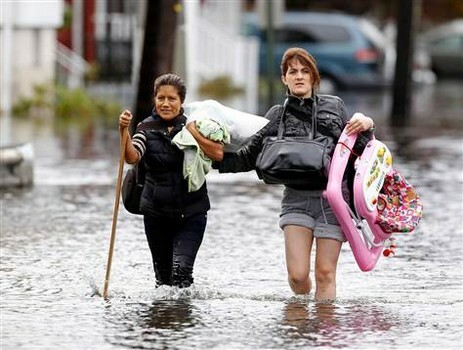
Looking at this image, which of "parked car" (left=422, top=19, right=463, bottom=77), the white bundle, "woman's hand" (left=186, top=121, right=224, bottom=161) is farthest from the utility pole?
"parked car" (left=422, top=19, right=463, bottom=77)

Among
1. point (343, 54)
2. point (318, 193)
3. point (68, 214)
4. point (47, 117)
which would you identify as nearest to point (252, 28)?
point (343, 54)

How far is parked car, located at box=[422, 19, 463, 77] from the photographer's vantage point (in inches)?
2101

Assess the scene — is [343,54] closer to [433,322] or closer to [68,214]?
[68,214]

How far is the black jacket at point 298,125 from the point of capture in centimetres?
940

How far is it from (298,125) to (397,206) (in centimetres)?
82

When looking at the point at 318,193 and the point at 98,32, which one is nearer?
the point at 318,193

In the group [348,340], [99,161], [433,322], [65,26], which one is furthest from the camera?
[65,26]

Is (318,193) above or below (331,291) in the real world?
above

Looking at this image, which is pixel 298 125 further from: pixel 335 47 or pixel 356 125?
pixel 335 47

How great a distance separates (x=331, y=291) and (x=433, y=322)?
2.27ft

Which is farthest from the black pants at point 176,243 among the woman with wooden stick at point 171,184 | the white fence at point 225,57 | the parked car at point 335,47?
the parked car at point 335,47

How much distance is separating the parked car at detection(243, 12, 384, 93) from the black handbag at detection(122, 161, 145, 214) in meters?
30.4

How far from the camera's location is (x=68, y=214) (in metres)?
14.2

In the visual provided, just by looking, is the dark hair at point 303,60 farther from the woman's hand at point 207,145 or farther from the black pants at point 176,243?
the black pants at point 176,243
